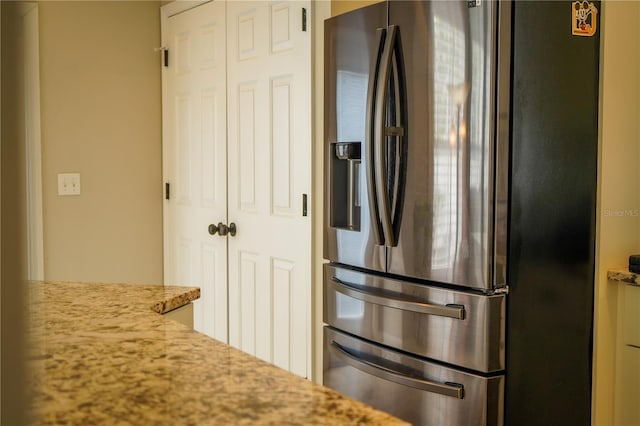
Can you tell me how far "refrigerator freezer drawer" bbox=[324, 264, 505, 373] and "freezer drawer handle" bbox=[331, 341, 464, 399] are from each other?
73mm

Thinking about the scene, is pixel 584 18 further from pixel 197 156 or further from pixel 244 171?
pixel 197 156

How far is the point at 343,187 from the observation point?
2443 mm

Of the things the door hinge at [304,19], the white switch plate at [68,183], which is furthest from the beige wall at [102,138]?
the door hinge at [304,19]

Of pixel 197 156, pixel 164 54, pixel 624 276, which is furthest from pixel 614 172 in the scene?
pixel 164 54

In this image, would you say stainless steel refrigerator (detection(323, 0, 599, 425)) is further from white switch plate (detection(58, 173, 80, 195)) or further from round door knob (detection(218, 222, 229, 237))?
white switch plate (detection(58, 173, 80, 195))

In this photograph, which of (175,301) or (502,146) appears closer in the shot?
(175,301)

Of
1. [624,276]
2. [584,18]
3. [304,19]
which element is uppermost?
[304,19]

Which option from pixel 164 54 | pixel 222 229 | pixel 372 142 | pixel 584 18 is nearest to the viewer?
pixel 584 18

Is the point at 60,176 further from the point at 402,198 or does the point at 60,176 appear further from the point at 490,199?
the point at 490,199

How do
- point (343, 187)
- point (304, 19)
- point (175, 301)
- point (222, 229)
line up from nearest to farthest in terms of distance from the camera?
point (175, 301) < point (343, 187) < point (304, 19) < point (222, 229)

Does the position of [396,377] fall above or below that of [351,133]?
below

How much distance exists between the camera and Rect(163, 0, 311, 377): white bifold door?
2.88 meters

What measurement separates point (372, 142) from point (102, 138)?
1.97 meters

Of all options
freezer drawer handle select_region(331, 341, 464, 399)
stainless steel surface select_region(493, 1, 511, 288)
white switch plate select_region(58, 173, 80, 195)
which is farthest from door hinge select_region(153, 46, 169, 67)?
stainless steel surface select_region(493, 1, 511, 288)
